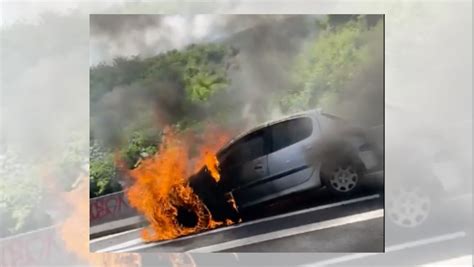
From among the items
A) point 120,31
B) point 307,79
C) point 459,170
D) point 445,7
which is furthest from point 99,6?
Answer: point 459,170

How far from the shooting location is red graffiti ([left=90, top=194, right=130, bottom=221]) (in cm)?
312

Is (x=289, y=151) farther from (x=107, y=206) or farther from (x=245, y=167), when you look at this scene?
(x=107, y=206)

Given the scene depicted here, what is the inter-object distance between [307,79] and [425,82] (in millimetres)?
602

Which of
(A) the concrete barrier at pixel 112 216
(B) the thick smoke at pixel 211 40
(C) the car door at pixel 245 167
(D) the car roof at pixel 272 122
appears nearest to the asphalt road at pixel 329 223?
(C) the car door at pixel 245 167

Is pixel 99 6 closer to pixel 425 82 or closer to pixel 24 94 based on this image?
pixel 24 94

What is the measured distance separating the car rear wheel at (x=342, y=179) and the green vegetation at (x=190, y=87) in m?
0.33

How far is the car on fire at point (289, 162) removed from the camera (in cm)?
309

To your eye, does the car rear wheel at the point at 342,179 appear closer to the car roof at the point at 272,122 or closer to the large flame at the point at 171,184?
the car roof at the point at 272,122

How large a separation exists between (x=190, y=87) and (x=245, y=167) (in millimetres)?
494

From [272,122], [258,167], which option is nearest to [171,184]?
[258,167]

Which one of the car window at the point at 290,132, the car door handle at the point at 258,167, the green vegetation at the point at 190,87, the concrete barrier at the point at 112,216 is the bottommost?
the concrete barrier at the point at 112,216

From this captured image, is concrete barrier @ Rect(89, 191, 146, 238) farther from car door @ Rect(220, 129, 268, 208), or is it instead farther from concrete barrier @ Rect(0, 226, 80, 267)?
car door @ Rect(220, 129, 268, 208)

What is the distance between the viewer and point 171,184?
311 centimetres

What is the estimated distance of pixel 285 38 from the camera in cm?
310
